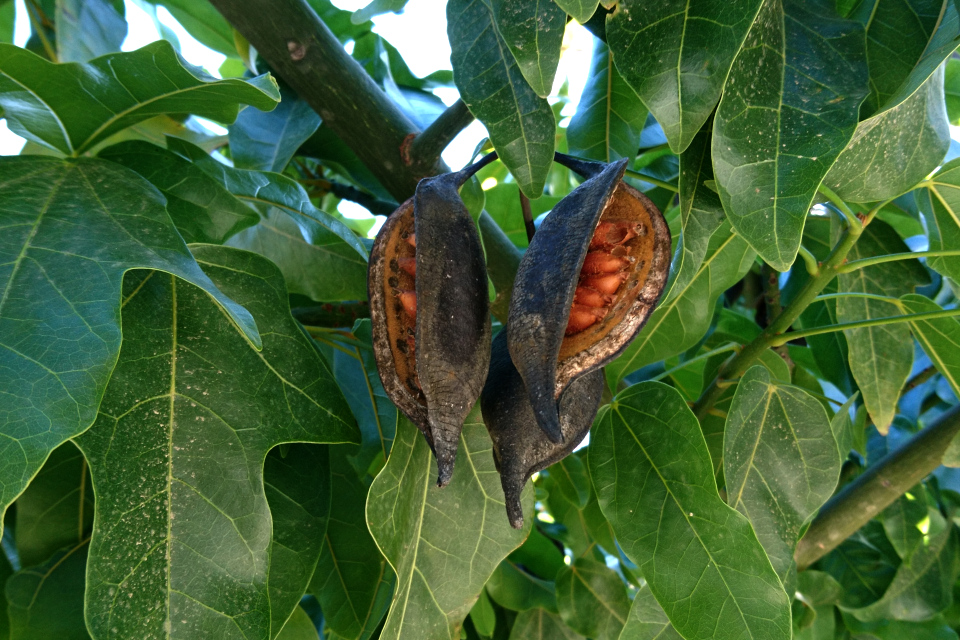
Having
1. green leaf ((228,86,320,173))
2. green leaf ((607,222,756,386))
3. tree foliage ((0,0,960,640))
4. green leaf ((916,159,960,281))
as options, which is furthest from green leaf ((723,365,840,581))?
green leaf ((228,86,320,173))

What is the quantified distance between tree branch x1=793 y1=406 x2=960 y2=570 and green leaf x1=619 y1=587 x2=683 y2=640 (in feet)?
1.03

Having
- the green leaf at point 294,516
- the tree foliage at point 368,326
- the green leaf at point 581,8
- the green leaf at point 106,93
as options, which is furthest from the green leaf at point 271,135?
the green leaf at point 581,8

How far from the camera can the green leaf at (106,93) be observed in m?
0.70

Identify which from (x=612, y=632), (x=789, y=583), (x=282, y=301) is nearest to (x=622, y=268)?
(x=282, y=301)

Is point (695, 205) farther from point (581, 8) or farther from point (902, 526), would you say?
point (902, 526)

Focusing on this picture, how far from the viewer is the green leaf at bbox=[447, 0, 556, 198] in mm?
734

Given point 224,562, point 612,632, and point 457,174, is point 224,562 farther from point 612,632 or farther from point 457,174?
point 612,632

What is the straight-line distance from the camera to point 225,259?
0.82m

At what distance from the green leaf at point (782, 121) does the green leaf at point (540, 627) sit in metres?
0.81

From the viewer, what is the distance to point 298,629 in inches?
34.3

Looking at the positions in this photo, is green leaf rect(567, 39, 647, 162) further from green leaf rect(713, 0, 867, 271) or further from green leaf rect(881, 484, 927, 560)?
green leaf rect(881, 484, 927, 560)

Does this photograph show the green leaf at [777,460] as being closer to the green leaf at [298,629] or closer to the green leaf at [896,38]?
the green leaf at [896,38]

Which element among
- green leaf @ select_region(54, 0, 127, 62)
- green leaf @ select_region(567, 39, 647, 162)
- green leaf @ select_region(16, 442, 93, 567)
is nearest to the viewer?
green leaf @ select_region(16, 442, 93, 567)

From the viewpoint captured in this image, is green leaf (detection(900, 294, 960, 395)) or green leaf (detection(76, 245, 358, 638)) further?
green leaf (detection(900, 294, 960, 395))
